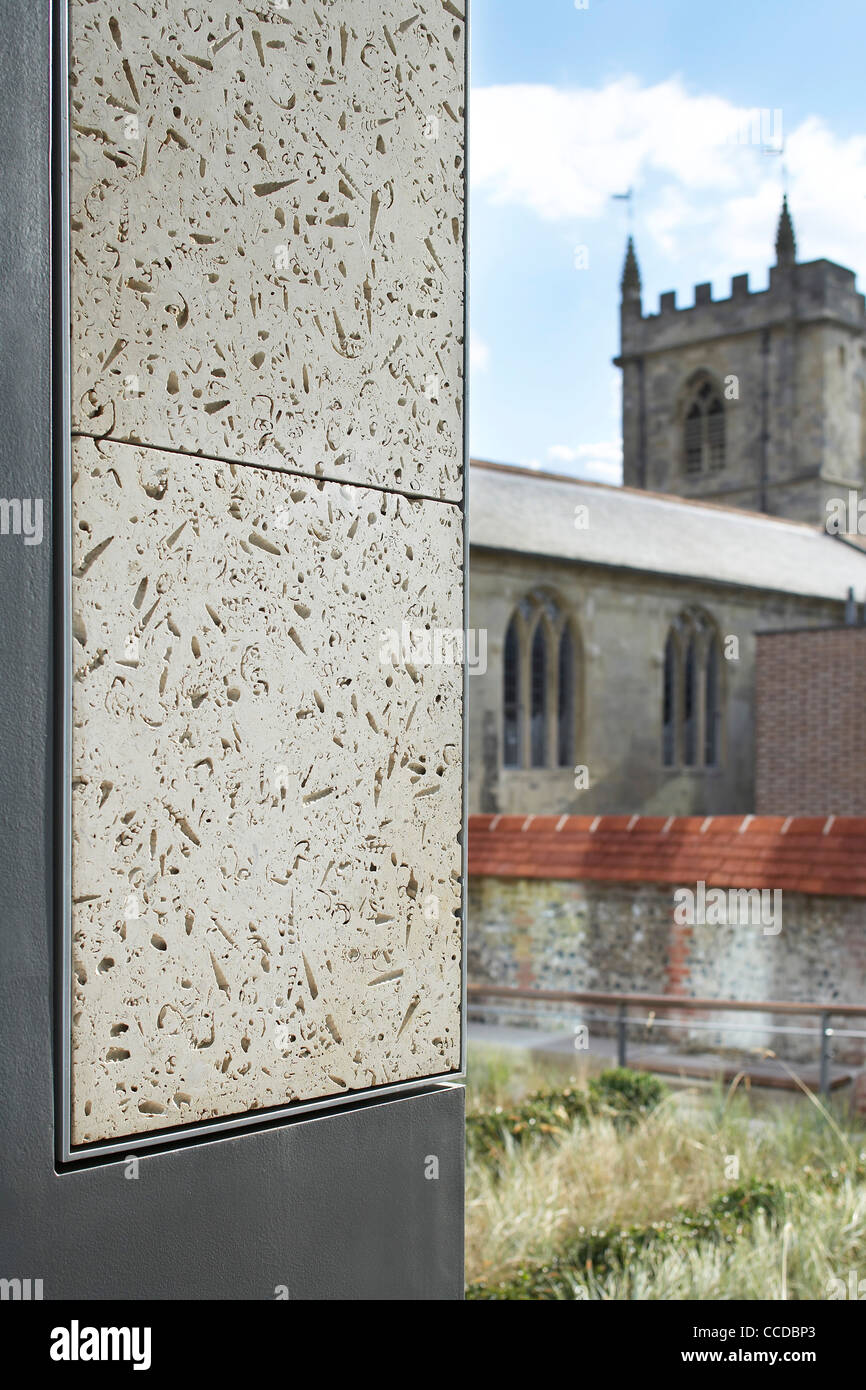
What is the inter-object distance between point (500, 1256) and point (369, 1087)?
14.7 feet

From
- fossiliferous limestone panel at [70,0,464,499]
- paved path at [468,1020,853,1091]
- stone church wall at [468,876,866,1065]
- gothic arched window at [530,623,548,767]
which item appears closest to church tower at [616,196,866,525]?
gothic arched window at [530,623,548,767]

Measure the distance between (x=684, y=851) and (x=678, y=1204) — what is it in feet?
23.0

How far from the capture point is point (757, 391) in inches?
1677

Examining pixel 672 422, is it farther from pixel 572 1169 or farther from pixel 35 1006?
pixel 35 1006

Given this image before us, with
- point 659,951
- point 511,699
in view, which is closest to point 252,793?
point 659,951

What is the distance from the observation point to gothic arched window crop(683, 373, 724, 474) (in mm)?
43688

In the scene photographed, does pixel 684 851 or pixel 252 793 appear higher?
pixel 252 793

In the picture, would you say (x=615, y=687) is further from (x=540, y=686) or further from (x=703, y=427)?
(x=703, y=427)

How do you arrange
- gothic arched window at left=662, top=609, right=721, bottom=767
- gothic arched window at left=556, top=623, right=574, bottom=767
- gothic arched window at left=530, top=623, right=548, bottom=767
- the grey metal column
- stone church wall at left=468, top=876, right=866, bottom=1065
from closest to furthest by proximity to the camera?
the grey metal column, stone church wall at left=468, top=876, right=866, bottom=1065, gothic arched window at left=530, top=623, right=548, bottom=767, gothic arched window at left=556, top=623, right=574, bottom=767, gothic arched window at left=662, top=609, right=721, bottom=767

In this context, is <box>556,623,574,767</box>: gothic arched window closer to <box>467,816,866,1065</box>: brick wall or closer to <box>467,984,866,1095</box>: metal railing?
<box>467,816,866,1065</box>: brick wall

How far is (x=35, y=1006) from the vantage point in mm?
1782

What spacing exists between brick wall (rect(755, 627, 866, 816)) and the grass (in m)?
12.6

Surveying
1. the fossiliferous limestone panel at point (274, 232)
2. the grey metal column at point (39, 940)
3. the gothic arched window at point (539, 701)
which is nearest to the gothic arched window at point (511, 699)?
the gothic arched window at point (539, 701)
